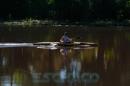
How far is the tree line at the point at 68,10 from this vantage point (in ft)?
227

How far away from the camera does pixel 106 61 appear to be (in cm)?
2503

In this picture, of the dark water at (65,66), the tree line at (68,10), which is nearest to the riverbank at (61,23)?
the tree line at (68,10)

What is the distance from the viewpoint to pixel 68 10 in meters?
70.0

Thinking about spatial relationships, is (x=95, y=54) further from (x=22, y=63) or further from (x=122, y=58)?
(x=22, y=63)

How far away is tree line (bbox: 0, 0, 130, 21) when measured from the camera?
69.2 metres

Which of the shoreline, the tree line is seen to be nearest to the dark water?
the shoreline

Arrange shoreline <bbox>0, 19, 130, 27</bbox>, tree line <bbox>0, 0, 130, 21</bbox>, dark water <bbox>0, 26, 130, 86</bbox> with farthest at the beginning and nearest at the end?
1. tree line <bbox>0, 0, 130, 21</bbox>
2. shoreline <bbox>0, 19, 130, 27</bbox>
3. dark water <bbox>0, 26, 130, 86</bbox>

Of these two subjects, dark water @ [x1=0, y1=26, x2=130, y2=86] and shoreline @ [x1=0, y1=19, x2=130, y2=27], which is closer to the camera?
dark water @ [x1=0, y1=26, x2=130, y2=86]

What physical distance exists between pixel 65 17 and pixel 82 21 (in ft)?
11.4

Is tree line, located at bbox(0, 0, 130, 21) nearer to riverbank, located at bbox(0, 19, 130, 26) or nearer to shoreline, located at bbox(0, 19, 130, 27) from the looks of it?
riverbank, located at bbox(0, 19, 130, 26)

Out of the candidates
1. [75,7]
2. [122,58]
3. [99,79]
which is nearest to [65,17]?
[75,7]

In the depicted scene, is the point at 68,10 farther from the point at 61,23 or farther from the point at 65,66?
the point at 65,66

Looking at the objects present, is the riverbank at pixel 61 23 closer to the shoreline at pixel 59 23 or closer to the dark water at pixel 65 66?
the shoreline at pixel 59 23

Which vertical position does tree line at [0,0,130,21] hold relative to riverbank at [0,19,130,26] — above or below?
above
